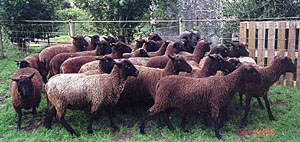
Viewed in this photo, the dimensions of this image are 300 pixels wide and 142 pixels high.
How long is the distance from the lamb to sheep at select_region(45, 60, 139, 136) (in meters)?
0.44

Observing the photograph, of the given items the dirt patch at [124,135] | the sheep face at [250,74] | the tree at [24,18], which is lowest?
the dirt patch at [124,135]

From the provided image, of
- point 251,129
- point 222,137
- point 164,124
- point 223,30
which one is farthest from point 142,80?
point 223,30

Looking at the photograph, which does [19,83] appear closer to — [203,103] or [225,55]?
[203,103]

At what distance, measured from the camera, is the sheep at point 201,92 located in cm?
567

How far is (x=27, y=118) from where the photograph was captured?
22.7ft

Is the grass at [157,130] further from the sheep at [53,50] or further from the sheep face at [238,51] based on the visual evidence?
the sheep at [53,50]

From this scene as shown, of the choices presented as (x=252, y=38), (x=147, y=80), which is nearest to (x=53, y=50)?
(x=147, y=80)

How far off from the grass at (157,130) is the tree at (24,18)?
649 cm

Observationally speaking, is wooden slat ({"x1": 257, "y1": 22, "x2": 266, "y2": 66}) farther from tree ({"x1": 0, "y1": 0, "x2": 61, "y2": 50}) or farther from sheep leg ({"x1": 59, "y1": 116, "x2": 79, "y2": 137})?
tree ({"x1": 0, "y1": 0, "x2": 61, "y2": 50})

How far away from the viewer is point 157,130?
19.9 ft

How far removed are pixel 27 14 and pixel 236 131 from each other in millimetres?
10947

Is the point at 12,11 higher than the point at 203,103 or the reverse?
higher

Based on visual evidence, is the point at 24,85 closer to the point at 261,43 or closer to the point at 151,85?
the point at 151,85

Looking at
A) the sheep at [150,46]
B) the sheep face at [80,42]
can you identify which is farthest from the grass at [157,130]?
the sheep at [150,46]
